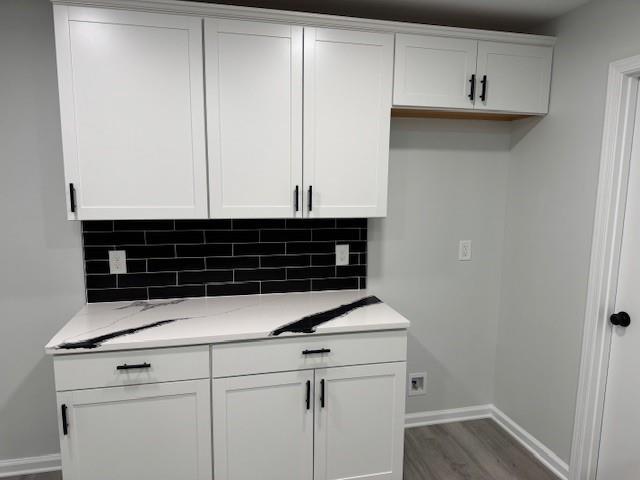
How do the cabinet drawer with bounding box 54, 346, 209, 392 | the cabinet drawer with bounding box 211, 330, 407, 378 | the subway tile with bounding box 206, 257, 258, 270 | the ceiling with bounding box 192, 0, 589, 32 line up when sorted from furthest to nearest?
the subway tile with bounding box 206, 257, 258, 270 → the ceiling with bounding box 192, 0, 589, 32 → the cabinet drawer with bounding box 211, 330, 407, 378 → the cabinet drawer with bounding box 54, 346, 209, 392

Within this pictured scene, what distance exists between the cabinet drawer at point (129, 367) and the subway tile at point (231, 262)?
614 millimetres

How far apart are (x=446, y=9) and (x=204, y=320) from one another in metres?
1.94

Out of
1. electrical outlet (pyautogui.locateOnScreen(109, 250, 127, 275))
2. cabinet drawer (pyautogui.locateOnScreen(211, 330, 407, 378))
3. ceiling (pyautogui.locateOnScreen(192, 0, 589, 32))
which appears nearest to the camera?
cabinet drawer (pyautogui.locateOnScreen(211, 330, 407, 378))

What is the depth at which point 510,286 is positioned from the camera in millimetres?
2510

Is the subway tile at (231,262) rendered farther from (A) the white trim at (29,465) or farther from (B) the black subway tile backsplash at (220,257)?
(A) the white trim at (29,465)

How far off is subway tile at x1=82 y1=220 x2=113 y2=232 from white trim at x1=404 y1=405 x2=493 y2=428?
207 centimetres

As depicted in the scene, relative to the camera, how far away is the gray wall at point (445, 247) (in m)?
2.40

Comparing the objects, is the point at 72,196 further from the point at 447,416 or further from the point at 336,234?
the point at 447,416

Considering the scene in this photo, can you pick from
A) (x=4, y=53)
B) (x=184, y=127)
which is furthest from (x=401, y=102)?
(x=4, y=53)

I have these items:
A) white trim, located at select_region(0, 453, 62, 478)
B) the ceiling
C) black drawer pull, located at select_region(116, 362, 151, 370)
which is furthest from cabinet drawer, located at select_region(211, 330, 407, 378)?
the ceiling

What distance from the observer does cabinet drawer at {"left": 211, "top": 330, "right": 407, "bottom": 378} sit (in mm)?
1711

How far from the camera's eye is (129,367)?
1604mm

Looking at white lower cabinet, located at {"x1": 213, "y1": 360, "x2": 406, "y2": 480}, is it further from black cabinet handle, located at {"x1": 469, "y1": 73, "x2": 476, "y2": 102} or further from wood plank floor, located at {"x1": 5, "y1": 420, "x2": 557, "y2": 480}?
black cabinet handle, located at {"x1": 469, "y1": 73, "x2": 476, "y2": 102}

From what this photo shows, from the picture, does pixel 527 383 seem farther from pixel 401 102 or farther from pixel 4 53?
pixel 4 53
